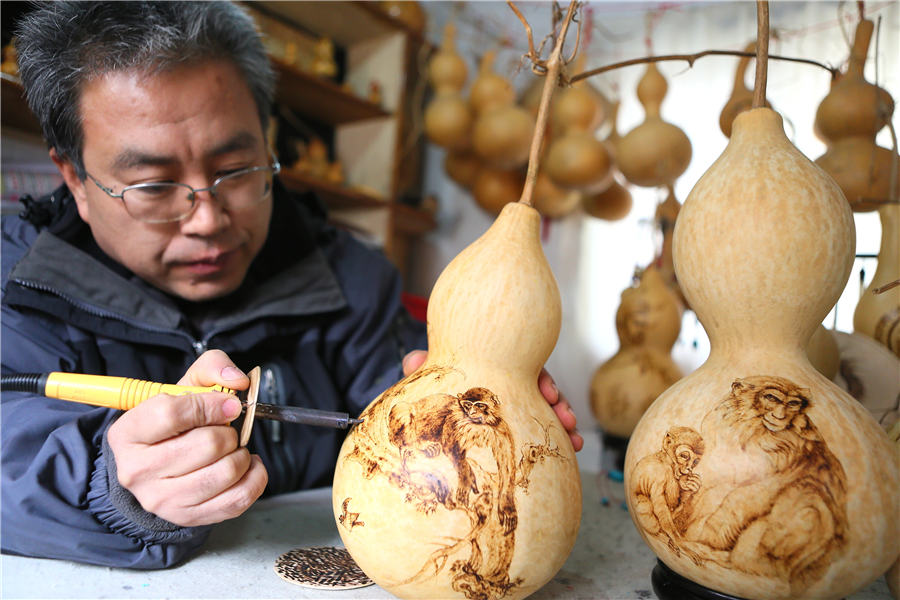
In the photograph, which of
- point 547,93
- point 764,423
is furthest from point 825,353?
point 547,93

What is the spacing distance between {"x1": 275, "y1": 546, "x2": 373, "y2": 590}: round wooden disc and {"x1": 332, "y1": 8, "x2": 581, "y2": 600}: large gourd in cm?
8

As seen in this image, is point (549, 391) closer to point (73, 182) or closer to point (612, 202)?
point (73, 182)

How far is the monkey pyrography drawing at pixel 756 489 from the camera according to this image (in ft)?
1.49

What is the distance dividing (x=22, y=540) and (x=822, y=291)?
0.80 metres

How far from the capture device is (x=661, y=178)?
1.40 metres

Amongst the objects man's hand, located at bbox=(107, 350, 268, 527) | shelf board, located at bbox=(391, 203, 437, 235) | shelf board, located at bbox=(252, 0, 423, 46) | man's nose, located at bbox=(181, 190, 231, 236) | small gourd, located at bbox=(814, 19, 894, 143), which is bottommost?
shelf board, located at bbox=(391, 203, 437, 235)

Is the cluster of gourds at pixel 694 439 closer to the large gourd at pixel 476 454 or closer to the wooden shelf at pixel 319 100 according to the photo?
the large gourd at pixel 476 454

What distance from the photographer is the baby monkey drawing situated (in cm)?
49

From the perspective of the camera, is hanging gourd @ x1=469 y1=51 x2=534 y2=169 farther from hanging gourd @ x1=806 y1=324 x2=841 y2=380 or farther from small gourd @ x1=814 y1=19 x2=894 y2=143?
hanging gourd @ x1=806 y1=324 x2=841 y2=380

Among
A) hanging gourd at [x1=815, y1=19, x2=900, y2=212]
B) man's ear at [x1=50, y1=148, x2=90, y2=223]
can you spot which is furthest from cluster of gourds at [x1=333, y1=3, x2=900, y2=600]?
man's ear at [x1=50, y1=148, x2=90, y2=223]

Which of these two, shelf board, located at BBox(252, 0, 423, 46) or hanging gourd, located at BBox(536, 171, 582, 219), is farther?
shelf board, located at BBox(252, 0, 423, 46)

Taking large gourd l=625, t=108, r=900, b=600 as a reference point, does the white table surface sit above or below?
below

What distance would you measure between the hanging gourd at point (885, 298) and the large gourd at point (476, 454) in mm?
422

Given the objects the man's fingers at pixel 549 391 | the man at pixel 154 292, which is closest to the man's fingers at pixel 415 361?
the man at pixel 154 292
